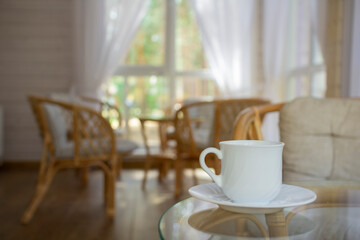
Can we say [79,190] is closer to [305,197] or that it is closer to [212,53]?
[212,53]

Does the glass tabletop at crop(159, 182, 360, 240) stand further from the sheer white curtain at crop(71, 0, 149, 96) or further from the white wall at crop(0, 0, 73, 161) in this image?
the white wall at crop(0, 0, 73, 161)

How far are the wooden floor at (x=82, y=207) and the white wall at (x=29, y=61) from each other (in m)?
0.49

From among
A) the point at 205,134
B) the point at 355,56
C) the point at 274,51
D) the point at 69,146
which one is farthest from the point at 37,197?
the point at 274,51

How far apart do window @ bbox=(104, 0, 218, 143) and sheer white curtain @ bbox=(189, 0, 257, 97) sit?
1.04 feet

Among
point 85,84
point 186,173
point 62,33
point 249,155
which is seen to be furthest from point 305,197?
point 62,33

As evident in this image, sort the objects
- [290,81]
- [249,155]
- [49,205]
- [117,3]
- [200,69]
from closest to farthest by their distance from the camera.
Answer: [249,155] < [49,205] < [290,81] < [117,3] < [200,69]

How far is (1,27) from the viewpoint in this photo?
4.18 metres

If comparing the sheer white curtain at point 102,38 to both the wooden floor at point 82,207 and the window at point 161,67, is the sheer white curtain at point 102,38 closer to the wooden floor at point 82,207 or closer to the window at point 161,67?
the window at point 161,67

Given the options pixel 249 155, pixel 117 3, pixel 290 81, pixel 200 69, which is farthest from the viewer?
pixel 200 69

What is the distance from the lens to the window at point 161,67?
4426 millimetres

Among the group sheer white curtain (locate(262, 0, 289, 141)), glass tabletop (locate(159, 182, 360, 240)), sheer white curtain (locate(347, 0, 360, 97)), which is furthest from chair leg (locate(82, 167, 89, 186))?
glass tabletop (locate(159, 182, 360, 240))

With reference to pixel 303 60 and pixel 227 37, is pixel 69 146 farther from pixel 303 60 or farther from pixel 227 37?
pixel 227 37

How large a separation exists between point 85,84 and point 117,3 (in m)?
0.95

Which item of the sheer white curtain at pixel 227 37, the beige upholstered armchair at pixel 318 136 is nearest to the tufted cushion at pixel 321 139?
the beige upholstered armchair at pixel 318 136
